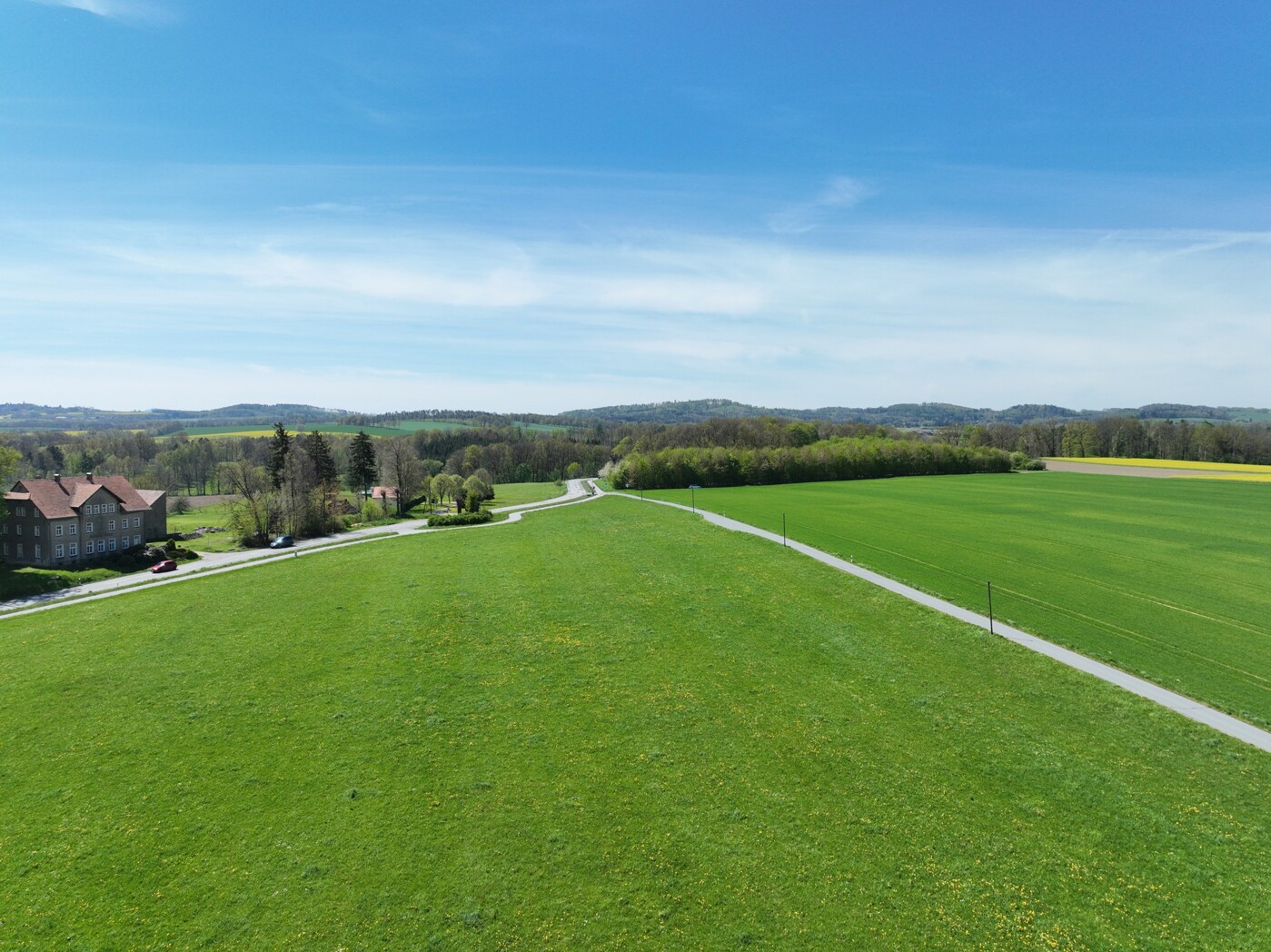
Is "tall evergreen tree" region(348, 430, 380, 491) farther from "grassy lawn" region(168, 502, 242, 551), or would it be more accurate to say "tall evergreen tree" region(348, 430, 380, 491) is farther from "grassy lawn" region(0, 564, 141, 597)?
"grassy lawn" region(0, 564, 141, 597)

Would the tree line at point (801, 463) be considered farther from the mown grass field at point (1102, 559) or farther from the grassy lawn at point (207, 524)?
the grassy lawn at point (207, 524)

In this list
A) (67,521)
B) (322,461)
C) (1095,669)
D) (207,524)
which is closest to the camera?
(1095,669)

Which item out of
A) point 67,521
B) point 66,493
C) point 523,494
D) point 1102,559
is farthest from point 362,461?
point 1102,559

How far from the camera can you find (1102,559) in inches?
1443

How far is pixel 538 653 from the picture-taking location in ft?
74.6

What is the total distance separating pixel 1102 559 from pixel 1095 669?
→ 20.2m

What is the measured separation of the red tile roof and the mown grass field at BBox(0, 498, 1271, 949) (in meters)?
30.9

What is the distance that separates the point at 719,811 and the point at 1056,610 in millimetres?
22286

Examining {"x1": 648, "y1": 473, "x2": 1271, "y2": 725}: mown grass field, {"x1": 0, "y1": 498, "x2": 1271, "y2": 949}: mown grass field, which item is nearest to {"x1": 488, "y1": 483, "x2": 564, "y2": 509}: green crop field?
{"x1": 648, "y1": 473, "x2": 1271, "y2": 725}: mown grass field

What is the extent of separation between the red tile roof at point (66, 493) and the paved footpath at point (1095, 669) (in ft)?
198

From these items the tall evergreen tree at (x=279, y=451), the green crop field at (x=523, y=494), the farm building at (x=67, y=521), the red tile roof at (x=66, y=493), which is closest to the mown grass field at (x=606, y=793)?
the farm building at (x=67, y=521)

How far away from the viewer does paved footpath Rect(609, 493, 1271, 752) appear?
1689 cm

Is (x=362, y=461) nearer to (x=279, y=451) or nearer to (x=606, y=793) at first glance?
(x=279, y=451)

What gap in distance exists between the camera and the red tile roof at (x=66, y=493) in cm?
4769
